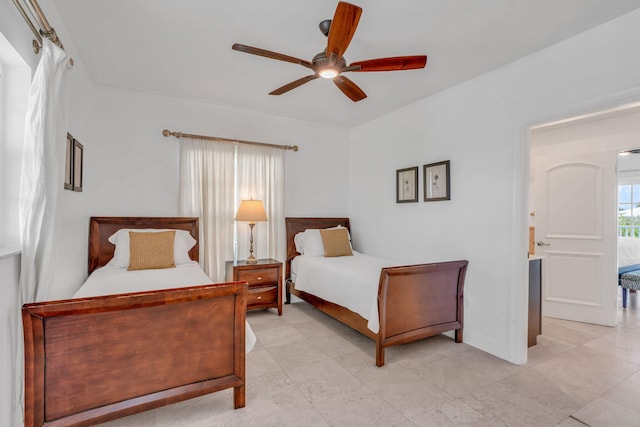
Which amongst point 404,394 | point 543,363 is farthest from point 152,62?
point 543,363

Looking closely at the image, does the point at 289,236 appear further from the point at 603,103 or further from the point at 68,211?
the point at 603,103

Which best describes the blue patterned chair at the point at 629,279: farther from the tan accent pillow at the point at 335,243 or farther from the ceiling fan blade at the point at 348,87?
the ceiling fan blade at the point at 348,87

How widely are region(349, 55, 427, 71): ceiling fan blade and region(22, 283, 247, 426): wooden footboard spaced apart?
5.56 feet

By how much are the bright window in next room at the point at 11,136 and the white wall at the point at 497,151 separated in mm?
3381

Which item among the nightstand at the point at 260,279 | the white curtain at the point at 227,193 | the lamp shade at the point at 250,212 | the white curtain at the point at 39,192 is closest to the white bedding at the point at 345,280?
the nightstand at the point at 260,279

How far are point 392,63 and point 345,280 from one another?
76.3 inches

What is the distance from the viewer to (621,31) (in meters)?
2.13

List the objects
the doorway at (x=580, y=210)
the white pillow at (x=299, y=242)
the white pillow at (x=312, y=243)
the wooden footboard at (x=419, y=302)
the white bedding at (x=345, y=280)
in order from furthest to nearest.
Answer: the white pillow at (x=299, y=242)
the white pillow at (x=312, y=243)
the doorway at (x=580, y=210)
the white bedding at (x=345, y=280)
the wooden footboard at (x=419, y=302)

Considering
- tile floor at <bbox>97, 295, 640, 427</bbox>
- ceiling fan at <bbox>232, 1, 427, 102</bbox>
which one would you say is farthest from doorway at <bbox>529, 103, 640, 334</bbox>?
ceiling fan at <bbox>232, 1, 427, 102</bbox>

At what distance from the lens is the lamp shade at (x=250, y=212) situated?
3.77 meters

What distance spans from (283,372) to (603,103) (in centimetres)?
305

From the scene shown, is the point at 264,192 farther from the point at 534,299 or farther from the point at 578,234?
the point at 578,234

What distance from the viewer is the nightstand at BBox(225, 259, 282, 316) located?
12.1 feet

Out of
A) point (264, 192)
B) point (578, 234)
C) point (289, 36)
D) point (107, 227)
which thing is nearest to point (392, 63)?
point (289, 36)
